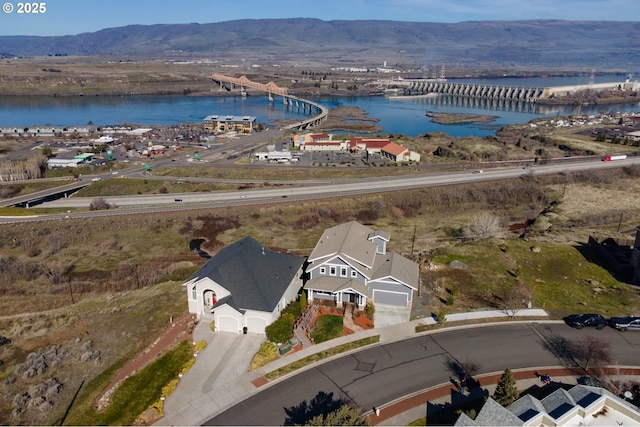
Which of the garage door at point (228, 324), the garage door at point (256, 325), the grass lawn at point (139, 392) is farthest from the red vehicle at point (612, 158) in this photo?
the grass lawn at point (139, 392)

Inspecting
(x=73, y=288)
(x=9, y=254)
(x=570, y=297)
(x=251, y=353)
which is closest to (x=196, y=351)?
(x=251, y=353)

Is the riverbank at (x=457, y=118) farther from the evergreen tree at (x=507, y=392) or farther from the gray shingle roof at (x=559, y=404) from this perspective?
the gray shingle roof at (x=559, y=404)

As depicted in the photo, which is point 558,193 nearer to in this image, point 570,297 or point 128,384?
point 570,297

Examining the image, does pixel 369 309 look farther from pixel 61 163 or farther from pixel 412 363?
pixel 61 163

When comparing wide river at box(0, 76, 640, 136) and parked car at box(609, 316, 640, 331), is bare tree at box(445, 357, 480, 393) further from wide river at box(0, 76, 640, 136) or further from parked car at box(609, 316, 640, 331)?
wide river at box(0, 76, 640, 136)

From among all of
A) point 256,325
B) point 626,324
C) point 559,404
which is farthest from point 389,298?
point 626,324

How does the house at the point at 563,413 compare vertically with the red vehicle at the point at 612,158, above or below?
below
